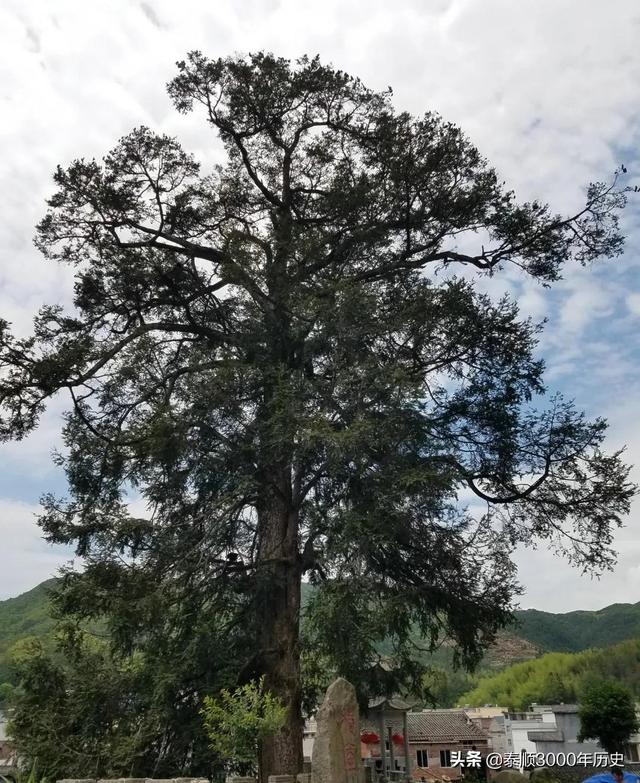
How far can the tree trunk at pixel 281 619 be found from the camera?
11945mm

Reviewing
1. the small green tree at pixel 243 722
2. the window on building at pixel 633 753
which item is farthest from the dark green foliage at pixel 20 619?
the small green tree at pixel 243 722

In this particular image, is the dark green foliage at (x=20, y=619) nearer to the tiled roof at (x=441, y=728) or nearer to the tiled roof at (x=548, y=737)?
the tiled roof at (x=441, y=728)

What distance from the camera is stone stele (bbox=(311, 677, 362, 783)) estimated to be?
896 centimetres

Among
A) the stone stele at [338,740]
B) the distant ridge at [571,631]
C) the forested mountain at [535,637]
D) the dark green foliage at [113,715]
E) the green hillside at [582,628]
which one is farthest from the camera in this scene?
the green hillside at [582,628]

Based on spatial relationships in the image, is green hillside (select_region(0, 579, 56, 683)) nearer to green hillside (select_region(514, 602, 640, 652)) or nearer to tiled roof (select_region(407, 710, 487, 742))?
tiled roof (select_region(407, 710, 487, 742))

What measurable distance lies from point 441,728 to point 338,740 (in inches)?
1260

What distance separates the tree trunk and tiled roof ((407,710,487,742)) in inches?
1072

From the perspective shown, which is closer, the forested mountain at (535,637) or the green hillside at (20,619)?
the green hillside at (20,619)

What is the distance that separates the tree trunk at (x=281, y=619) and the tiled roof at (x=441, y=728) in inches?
1072

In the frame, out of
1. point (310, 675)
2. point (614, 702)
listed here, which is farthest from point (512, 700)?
point (310, 675)

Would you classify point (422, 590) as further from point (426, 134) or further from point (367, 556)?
point (426, 134)

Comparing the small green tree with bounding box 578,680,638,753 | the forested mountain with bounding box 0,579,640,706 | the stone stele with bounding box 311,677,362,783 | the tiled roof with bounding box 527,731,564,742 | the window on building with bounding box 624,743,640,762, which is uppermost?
the forested mountain with bounding box 0,579,640,706

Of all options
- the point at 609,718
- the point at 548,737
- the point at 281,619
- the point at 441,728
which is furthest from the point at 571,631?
the point at 281,619

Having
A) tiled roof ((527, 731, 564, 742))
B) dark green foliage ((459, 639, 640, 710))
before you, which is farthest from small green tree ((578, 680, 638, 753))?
dark green foliage ((459, 639, 640, 710))
